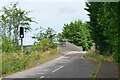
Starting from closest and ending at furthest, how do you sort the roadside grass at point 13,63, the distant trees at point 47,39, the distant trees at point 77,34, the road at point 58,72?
the road at point 58,72 → the roadside grass at point 13,63 → the distant trees at point 47,39 → the distant trees at point 77,34

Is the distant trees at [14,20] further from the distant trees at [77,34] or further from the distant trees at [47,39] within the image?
the distant trees at [77,34]

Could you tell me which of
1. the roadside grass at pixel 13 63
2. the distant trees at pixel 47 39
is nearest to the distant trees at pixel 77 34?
the distant trees at pixel 47 39

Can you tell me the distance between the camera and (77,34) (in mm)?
92125

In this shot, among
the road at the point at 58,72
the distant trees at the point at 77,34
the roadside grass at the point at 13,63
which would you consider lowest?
the road at the point at 58,72

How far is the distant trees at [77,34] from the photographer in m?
90.9

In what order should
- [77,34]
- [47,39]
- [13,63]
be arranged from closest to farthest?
[13,63], [47,39], [77,34]

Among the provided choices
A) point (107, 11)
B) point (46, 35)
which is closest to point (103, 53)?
point (46, 35)

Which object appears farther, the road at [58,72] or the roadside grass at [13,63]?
the roadside grass at [13,63]

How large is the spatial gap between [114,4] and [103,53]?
37551 mm

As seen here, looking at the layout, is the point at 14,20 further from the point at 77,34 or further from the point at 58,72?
the point at 77,34

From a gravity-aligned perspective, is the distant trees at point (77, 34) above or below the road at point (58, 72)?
above

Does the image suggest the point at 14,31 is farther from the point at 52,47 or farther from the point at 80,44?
the point at 80,44

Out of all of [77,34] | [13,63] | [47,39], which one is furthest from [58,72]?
[77,34]

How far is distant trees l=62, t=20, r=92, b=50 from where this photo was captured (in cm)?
9086
